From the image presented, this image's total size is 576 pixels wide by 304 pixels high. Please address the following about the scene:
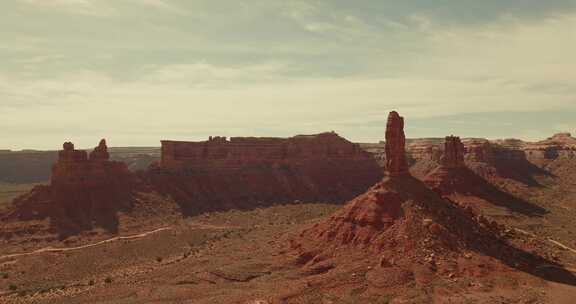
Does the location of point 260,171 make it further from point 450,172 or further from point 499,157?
point 499,157

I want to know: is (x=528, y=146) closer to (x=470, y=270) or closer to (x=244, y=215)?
(x=244, y=215)

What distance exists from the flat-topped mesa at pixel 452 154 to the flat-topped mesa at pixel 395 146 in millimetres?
39591

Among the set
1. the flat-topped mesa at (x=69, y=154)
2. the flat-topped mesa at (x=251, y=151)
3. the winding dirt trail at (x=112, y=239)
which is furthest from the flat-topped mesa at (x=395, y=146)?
the flat-topped mesa at (x=251, y=151)

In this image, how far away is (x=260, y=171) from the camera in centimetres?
11075

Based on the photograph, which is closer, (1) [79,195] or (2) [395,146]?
(2) [395,146]

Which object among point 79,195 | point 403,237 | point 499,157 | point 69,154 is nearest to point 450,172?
point 403,237

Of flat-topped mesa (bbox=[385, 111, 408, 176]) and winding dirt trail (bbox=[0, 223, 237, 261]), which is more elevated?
flat-topped mesa (bbox=[385, 111, 408, 176])

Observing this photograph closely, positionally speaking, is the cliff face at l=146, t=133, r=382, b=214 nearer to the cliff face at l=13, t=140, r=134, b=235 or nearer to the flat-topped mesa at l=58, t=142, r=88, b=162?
the cliff face at l=13, t=140, r=134, b=235

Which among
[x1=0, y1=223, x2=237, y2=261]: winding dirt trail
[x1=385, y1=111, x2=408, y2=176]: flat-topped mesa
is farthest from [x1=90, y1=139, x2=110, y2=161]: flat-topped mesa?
[x1=385, y1=111, x2=408, y2=176]: flat-topped mesa

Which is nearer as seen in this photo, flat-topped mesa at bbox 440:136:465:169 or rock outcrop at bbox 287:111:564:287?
rock outcrop at bbox 287:111:564:287

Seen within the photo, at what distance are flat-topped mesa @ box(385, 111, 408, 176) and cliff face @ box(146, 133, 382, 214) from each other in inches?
1818

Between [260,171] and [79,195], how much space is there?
4253 cm

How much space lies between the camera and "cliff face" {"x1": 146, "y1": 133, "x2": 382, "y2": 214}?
3797 inches

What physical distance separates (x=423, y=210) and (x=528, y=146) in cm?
14206
